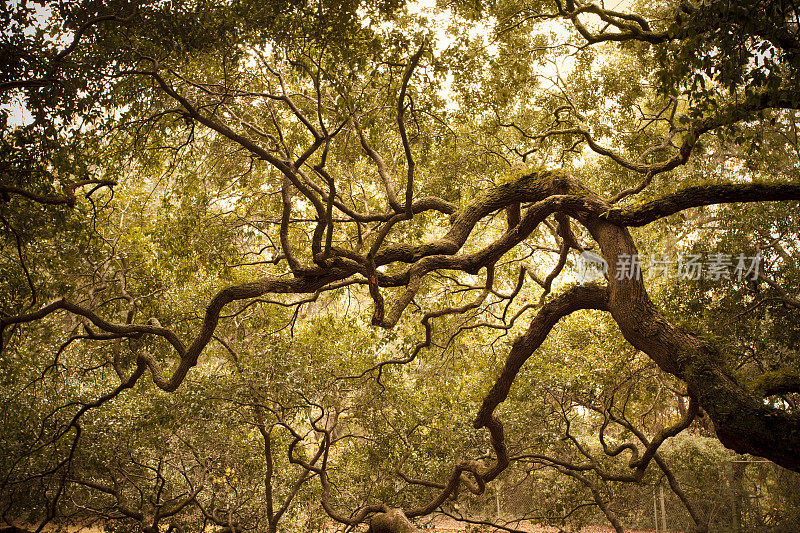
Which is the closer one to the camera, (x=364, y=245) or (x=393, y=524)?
(x=393, y=524)

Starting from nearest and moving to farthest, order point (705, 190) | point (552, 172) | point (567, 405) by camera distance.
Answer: point (705, 190) → point (552, 172) → point (567, 405)

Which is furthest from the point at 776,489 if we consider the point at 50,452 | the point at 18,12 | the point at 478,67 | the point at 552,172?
the point at 18,12

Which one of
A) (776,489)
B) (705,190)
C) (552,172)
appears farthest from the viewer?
(776,489)

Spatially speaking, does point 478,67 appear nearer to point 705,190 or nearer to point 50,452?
point 705,190

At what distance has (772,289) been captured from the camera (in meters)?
6.71

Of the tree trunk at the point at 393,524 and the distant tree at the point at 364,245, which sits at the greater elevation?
the distant tree at the point at 364,245

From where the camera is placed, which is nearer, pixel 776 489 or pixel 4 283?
pixel 4 283

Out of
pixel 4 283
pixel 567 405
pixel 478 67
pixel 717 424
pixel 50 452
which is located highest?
pixel 478 67

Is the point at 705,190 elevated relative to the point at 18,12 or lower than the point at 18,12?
lower

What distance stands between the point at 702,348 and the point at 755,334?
2.87 metres

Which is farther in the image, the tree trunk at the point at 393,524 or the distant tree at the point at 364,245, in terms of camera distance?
the tree trunk at the point at 393,524

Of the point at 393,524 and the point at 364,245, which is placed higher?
the point at 364,245

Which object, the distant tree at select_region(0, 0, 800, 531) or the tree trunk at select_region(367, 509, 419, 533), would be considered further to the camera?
the tree trunk at select_region(367, 509, 419, 533)

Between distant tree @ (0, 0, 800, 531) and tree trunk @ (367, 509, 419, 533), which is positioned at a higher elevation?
distant tree @ (0, 0, 800, 531)
